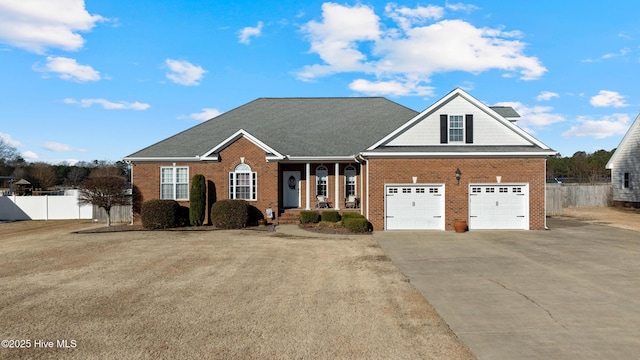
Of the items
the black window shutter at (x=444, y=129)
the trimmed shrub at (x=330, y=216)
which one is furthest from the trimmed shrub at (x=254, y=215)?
the black window shutter at (x=444, y=129)

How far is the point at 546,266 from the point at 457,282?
3667 millimetres

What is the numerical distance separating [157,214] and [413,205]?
13.1 metres

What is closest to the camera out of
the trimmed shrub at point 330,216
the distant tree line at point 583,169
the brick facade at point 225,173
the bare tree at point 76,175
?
the trimmed shrub at point 330,216

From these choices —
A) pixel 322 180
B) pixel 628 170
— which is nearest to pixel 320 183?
pixel 322 180

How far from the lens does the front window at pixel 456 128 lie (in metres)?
20.4

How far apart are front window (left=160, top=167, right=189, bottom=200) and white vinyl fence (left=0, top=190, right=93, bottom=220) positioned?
35.5 ft

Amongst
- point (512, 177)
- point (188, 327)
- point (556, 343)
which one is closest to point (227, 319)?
point (188, 327)

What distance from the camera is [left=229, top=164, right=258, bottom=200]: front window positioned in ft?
74.3

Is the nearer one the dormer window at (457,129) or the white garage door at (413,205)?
the white garage door at (413,205)

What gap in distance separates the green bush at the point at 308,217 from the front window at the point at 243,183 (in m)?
3.09

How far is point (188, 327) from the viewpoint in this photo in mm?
6844

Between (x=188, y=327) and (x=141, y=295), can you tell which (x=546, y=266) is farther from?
(x=141, y=295)

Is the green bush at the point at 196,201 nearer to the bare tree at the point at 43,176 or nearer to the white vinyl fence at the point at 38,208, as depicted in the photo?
the white vinyl fence at the point at 38,208

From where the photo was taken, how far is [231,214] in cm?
2119
